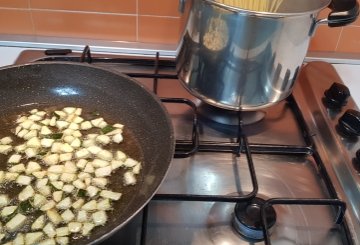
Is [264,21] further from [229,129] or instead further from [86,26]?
[86,26]

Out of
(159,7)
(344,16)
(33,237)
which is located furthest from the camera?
(159,7)

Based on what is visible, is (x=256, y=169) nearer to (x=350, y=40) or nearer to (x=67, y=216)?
(x=67, y=216)

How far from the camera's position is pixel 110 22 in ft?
2.75

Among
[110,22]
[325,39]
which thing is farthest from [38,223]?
[325,39]

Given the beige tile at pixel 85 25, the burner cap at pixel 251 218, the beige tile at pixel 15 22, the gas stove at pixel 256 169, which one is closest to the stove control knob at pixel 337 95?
the gas stove at pixel 256 169

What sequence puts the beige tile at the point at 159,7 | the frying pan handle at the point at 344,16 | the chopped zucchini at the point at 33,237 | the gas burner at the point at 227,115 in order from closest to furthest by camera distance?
the chopped zucchini at the point at 33,237 → the frying pan handle at the point at 344,16 → the gas burner at the point at 227,115 → the beige tile at the point at 159,7

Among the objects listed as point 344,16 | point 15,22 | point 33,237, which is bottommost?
point 33,237

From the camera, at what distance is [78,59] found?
78 centimetres

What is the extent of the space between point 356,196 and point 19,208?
0.47 m

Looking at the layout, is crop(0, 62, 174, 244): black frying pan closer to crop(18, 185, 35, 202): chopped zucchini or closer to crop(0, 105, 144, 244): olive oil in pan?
crop(0, 105, 144, 244): olive oil in pan

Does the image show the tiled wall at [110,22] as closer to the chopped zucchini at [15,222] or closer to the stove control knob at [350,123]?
the stove control knob at [350,123]

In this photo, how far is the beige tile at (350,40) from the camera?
847mm

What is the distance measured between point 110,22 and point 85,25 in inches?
2.2

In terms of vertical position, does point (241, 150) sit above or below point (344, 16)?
below
